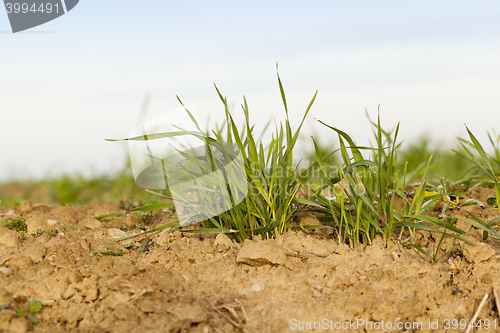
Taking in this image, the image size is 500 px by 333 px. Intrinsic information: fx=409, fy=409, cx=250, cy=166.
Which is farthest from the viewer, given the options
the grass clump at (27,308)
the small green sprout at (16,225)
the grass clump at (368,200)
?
the small green sprout at (16,225)

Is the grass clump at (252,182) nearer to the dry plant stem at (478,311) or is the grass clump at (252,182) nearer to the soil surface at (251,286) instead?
the soil surface at (251,286)

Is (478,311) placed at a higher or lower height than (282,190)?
lower

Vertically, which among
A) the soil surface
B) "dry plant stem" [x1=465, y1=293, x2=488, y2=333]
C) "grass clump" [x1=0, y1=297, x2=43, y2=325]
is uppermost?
"grass clump" [x1=0, y1=297, x2=43, y2=325]

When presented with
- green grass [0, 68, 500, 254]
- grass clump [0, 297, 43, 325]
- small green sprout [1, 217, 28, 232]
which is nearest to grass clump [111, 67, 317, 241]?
green grass [0, 68, 500, 254]

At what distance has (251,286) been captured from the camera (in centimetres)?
173

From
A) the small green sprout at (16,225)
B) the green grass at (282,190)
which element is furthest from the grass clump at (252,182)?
the small green sprout at (16,225)

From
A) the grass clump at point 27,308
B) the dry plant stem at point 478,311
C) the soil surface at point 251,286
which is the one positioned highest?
the grass clump at point 27,308

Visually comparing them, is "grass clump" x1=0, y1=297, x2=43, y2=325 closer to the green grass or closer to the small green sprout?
the green grass

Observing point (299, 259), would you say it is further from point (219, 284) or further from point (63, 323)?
point (63, 323)

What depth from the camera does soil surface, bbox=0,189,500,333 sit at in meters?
1.57

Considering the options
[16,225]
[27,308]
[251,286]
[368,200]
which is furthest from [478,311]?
[16,225]

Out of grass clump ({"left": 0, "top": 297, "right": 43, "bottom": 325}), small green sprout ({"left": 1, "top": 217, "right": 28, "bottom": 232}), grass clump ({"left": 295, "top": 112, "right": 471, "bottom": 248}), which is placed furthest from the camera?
small green sprout ({"left": 1, "top": 217, "right": 28, "bottom": 232})

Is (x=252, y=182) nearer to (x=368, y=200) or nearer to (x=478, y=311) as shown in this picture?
(x=368, y=200)

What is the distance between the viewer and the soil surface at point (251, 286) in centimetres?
157
